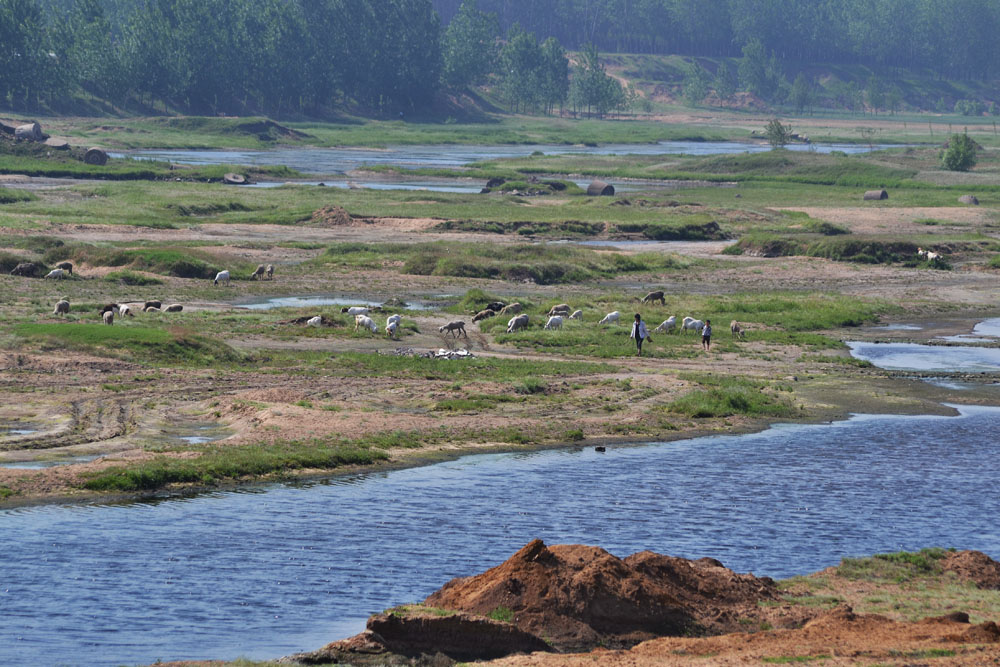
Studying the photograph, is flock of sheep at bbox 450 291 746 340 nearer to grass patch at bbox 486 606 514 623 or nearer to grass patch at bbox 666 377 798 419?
grass patch at bbox 666 377 798 419

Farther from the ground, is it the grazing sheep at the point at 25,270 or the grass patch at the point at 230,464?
the grazing sheep at the point at 25,270

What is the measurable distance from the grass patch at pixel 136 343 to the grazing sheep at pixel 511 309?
13.1 m

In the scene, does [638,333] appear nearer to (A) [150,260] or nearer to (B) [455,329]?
(B) [455,329]

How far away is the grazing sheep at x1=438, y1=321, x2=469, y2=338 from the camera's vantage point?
148 ft

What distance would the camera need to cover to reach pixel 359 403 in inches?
1345

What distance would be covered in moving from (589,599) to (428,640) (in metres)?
2.53

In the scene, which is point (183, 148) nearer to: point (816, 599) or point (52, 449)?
point (52, 449)

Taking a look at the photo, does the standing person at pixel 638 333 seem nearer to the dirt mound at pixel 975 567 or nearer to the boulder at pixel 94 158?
the dirt mound at pixel 975 567

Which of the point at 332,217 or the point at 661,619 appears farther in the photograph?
the point at 332,217

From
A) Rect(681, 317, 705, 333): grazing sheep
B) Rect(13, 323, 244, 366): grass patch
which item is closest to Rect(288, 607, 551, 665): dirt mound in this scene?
Rect(13, 323, 244, 366): grass patch

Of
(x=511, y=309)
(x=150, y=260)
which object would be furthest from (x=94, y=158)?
(x=511, y=309)

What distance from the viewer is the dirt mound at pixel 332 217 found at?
8268 centimetres

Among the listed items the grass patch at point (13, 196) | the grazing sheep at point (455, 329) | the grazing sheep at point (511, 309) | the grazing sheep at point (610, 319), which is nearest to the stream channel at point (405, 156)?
the grass patch at point (13, 196)

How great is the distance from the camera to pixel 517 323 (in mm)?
46531
